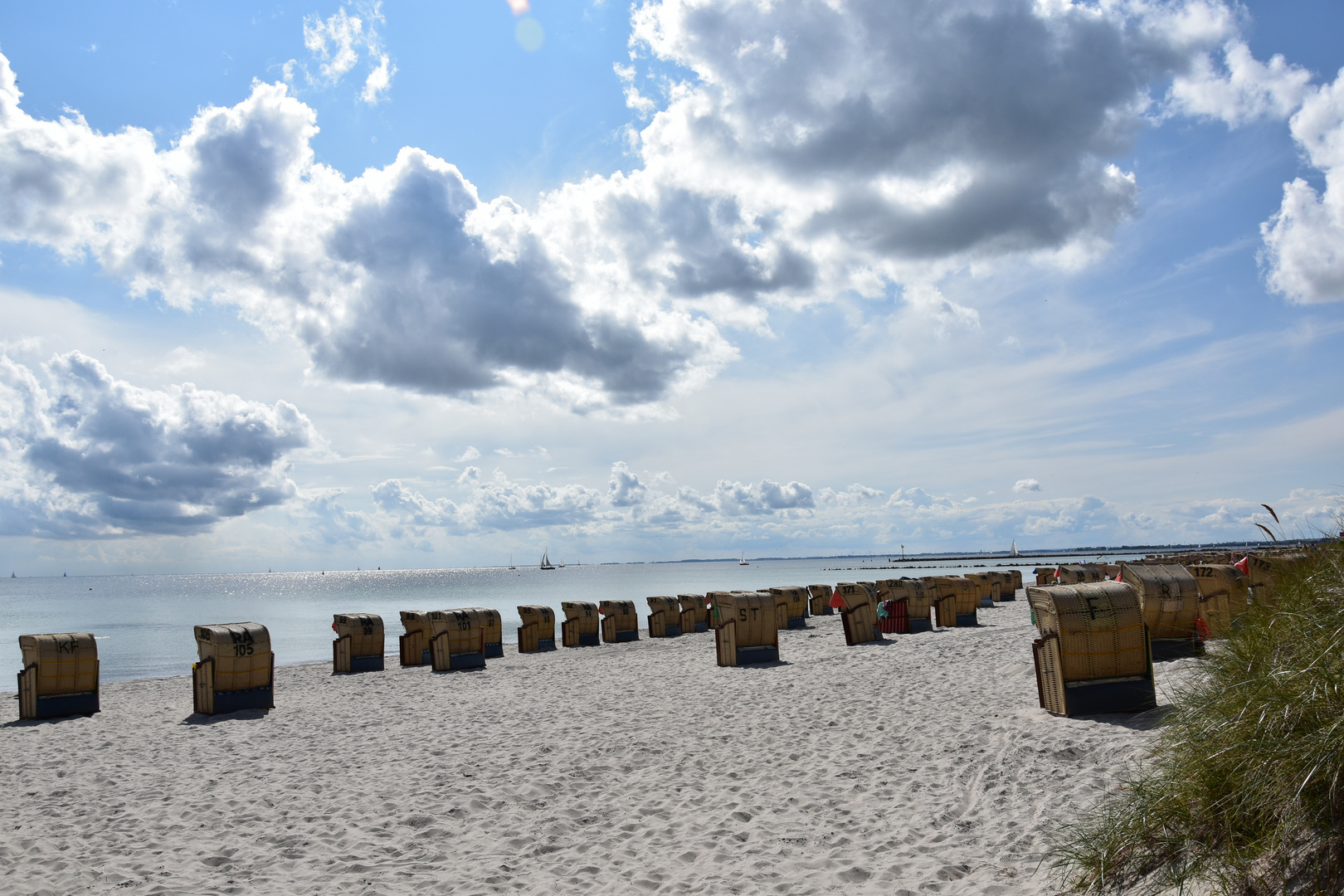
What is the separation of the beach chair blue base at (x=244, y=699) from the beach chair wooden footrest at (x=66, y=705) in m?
3.14

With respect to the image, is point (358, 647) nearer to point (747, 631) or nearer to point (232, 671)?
point (232, 671)

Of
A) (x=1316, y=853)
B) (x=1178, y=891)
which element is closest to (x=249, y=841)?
(x=1178, y=891)

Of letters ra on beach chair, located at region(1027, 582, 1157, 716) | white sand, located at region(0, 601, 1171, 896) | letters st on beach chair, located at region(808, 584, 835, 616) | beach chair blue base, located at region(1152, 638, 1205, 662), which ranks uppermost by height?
letters ra on beach chair, located at region(1027, 582, 1157, 716)

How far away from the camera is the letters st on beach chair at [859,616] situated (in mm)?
19641

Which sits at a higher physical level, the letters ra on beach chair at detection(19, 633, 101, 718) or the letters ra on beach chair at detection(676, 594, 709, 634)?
the letters ra on beach chair at detection(19, 633, 101, 718)

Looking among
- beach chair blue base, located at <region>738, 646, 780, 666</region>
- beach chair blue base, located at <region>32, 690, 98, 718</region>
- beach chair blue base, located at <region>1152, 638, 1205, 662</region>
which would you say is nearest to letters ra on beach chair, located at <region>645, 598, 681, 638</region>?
beach chair blue base, located at <region>738, 646, 780, 666</region>

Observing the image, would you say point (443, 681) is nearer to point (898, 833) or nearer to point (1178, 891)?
point (898, 833)

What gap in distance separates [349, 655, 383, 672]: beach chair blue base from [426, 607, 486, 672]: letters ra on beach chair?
211 cm

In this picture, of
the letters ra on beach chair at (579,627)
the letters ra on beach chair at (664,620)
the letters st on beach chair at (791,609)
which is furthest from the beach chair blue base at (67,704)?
the letters st on beach chair at (791,609)

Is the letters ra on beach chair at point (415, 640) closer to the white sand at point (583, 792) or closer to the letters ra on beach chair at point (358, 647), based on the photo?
the letters ra on beach chair at point (358, 647)

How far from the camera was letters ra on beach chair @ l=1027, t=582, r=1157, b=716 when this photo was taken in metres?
8.45

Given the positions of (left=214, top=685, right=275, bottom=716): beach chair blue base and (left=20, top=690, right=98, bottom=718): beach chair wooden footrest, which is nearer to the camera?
(left=214, top=685, right=275, bottom=716): beach chair blue base

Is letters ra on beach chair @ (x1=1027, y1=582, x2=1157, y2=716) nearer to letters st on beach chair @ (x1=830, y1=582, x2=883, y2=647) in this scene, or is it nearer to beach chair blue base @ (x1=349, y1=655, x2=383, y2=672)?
letters st on beach chair @ (x1=830, y1=582, x2=883, y2=647)

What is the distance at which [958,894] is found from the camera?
4.96 metres
